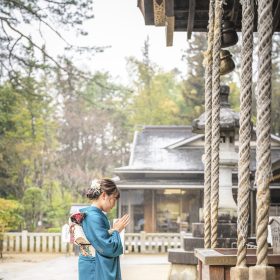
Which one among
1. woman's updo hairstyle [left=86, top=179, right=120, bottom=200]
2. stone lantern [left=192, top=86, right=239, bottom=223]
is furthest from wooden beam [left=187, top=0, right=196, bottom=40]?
woman's updo hairstyle [left=86, top=179, right=120, bottom=200]

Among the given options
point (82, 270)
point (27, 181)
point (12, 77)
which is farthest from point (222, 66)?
point (27, 181)

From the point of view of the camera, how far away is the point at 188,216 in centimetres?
2556

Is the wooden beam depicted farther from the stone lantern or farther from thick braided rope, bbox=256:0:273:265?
thick braided rope, bbox=256:0:273:265

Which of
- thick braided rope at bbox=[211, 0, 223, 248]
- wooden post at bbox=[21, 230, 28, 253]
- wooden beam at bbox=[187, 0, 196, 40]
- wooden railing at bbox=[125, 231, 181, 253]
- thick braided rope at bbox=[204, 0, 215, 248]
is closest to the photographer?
thick braided rope at bbox=[211, 0, 223, 248]

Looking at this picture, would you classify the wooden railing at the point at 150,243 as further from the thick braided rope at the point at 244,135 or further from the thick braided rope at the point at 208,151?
the thick braided rope at the point at 244,135

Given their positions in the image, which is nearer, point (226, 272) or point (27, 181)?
point (226, 272)

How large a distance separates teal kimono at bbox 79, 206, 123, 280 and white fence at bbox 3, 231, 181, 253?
16627mm

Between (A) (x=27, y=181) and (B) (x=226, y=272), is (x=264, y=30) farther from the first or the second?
(A) (x=27, y=181)

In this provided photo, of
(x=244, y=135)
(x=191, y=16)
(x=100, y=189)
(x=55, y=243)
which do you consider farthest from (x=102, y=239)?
(x=55, y=243)

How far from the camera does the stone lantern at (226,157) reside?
905 cm

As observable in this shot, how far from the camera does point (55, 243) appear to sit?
21234mm

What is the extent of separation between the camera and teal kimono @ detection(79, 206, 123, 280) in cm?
428

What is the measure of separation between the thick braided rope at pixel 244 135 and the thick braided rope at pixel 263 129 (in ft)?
0.65

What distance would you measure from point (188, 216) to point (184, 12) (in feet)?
61.7
